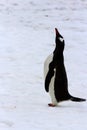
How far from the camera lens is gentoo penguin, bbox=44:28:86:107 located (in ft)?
21.6

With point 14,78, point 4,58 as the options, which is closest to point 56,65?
point 14,78

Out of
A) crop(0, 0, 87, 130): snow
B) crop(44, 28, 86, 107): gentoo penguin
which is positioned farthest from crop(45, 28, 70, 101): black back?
crop(0, 0, 87, 130): snow

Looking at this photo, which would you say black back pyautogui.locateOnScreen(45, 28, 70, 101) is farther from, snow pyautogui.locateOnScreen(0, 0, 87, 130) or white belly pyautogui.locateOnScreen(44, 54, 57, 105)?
snow pyautogui.locateOnScreen(0, 0, 87, 130)

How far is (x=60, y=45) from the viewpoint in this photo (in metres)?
6.57

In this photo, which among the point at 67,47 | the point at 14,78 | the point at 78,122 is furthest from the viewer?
the point at 67,47

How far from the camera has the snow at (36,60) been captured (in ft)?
20.2

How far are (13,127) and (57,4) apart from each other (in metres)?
10.2

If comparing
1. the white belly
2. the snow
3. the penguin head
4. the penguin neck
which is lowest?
the snow

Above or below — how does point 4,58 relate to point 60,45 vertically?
below

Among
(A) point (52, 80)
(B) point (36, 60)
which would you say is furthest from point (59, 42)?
(B) point (36, 60)

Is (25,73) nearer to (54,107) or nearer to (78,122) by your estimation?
(54,107)

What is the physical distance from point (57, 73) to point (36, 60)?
3412mm

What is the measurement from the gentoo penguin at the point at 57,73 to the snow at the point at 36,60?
0.19m

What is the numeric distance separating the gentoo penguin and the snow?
0.19 m
